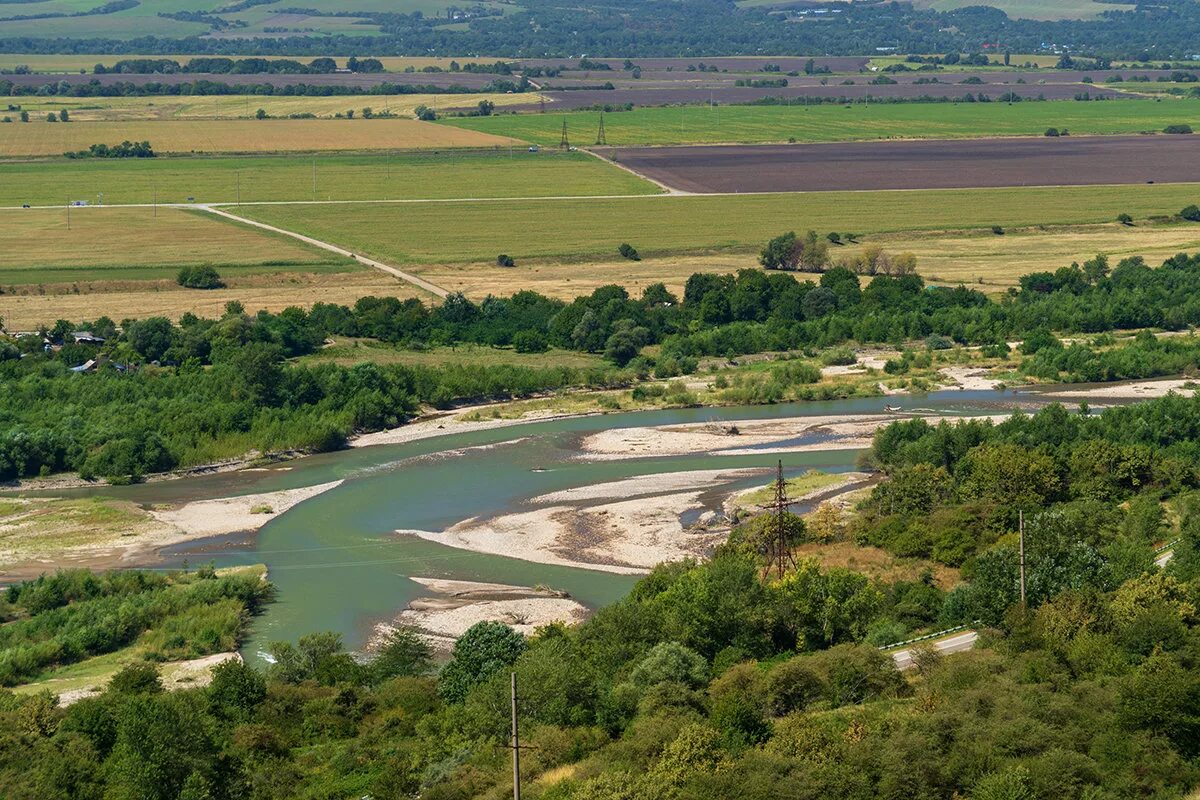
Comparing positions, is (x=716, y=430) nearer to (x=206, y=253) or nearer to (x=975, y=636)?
(x=975, y=636)

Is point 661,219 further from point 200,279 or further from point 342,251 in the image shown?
point 200,279

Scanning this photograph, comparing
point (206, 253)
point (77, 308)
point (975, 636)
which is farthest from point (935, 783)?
point (206, 253)

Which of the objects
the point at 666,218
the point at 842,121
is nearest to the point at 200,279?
the point at 666,218

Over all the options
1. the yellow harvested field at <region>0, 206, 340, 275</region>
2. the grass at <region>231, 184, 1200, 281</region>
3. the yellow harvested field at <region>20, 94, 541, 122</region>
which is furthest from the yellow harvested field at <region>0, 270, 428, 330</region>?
the yellow harvested field at <region>20, 94, 541, 122</region>

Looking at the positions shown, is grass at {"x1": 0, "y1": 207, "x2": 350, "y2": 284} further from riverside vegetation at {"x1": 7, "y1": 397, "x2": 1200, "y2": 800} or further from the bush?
riverside vegetation at {"x1": 7, "y1": 397, "x2": 1200, "y2": 800}

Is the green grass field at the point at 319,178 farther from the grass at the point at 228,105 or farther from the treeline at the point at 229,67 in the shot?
the treeline at the point at 229,67

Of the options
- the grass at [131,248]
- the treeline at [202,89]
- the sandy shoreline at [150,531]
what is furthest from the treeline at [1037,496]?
the treeline at [202,89]
